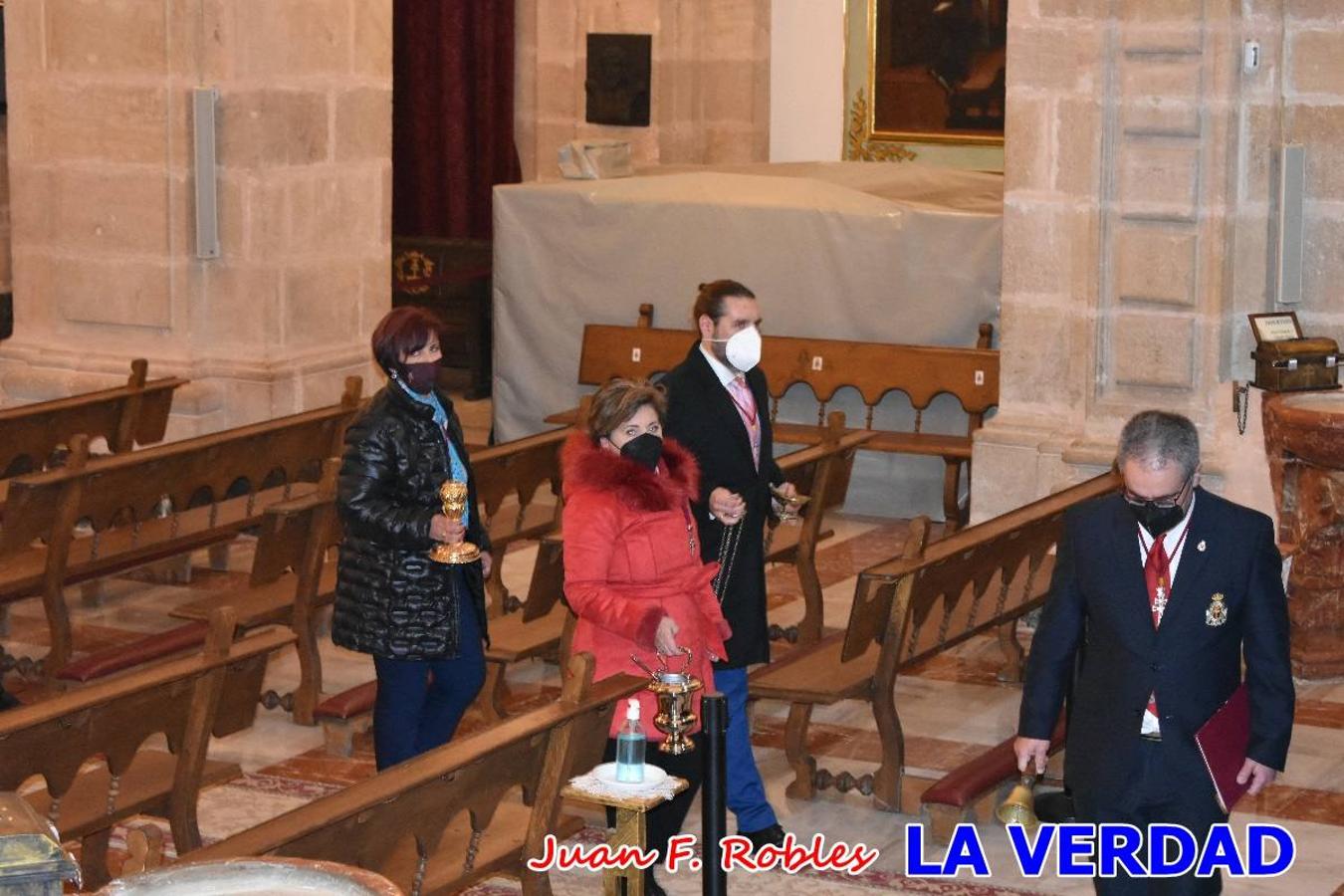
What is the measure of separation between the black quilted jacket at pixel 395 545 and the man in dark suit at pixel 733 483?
0.61m

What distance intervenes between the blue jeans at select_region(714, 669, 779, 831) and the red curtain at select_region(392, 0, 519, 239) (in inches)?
361

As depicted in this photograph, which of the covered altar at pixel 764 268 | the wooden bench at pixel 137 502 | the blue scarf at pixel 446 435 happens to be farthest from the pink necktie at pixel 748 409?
the covered altar at pixel 764 268

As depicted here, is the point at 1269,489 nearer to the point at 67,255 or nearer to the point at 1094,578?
the point at 1094,578

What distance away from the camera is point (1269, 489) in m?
7.80

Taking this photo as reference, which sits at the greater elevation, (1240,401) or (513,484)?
(1240,401)

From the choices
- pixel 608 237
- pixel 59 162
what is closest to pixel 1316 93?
pixel 608 237

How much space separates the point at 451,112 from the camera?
1425 centimetres

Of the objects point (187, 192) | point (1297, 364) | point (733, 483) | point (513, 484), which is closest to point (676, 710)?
point (733, 483)

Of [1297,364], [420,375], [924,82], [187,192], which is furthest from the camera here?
[924,82]

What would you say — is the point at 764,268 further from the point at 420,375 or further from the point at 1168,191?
the point at 420,375

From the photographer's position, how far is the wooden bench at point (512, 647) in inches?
259

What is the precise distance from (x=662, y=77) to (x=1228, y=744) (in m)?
10.7

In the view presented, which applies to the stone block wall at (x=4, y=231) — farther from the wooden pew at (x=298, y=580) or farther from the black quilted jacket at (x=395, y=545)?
the black quilted jacket at (x=395, y=545)

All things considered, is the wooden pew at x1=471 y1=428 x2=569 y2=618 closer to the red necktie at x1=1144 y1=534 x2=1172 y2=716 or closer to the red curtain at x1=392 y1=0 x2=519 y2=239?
the red necktie at x1=1144 y1=534 x2=1172 y2=716
